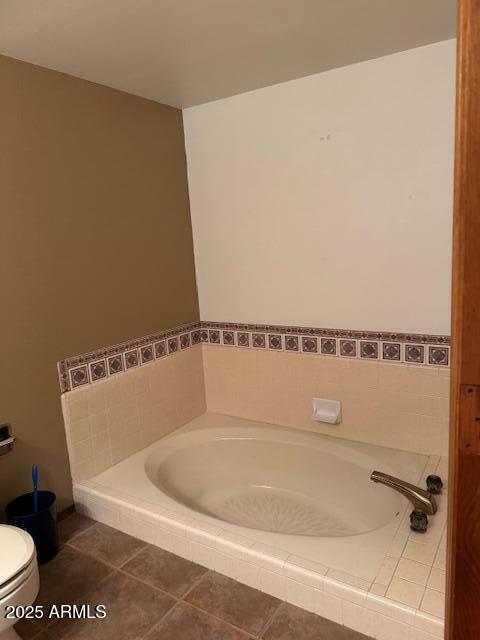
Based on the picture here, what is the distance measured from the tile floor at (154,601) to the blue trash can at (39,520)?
58mm

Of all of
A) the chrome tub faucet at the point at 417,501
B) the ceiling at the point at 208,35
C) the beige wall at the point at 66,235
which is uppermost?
the ceiling at the point at 208,35

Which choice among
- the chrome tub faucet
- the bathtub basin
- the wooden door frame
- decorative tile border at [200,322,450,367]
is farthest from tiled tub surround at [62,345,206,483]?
the wooden door frame

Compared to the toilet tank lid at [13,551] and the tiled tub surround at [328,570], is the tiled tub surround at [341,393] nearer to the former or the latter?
the tiled tub surround at [328,570]

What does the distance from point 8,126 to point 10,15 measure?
420 mm

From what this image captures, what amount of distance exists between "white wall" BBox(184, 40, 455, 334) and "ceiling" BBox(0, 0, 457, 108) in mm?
153

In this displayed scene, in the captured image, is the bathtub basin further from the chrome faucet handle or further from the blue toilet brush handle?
the blue toilet brush handle

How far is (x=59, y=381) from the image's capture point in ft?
6.61

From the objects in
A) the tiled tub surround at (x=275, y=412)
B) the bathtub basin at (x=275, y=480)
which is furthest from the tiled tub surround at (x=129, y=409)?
the bathtub basin at (x=275, y=480)

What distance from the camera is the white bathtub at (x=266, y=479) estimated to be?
2.00m

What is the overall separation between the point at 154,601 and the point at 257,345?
4.43 ft

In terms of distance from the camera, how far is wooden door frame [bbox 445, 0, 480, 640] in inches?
29.4

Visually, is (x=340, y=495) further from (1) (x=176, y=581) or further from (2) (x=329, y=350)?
(1) (x=176, y=581)

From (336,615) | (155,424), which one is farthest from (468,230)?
(155,424)

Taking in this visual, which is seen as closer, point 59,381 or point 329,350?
point 59,381
